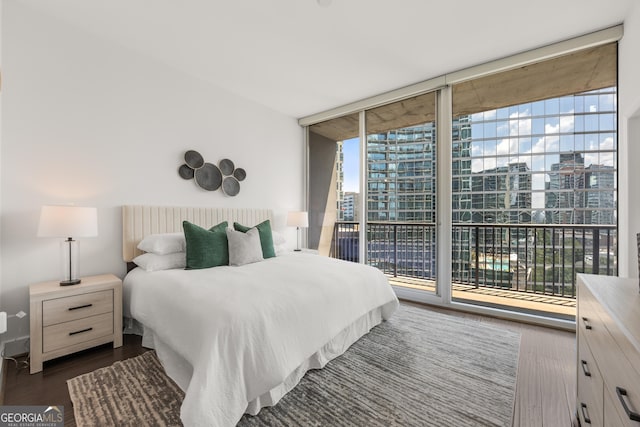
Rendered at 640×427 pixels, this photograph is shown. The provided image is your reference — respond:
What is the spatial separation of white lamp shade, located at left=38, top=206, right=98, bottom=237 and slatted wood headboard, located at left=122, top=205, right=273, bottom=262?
0.51 m

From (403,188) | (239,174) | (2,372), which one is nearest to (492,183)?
(403,188)

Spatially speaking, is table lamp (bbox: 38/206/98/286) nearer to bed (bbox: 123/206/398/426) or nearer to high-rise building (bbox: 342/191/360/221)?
bed (bbox: 123/206/398/426)

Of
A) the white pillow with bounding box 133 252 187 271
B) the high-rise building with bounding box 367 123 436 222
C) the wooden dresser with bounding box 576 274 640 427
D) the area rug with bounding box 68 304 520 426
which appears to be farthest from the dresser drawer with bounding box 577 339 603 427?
the white pillow with bounding box 133 252 187 271

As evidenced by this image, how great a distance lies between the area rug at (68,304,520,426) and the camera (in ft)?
4.71

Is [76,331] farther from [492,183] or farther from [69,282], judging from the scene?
[492,183]

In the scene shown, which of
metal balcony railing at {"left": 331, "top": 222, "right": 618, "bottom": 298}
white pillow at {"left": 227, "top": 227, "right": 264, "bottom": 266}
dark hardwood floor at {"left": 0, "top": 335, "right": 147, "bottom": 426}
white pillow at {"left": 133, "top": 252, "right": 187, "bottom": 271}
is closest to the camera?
dark hardwood floor at {"left": 0, "top": 335, "right": 147, "bottom": 426}

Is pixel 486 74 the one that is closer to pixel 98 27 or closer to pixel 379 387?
pixel 379 387

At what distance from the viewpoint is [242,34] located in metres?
2.44

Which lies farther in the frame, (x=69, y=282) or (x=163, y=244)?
(x=163, y=244)

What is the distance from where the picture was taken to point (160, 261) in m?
2.44

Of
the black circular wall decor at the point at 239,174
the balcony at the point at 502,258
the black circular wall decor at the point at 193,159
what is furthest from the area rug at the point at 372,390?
the black circular wall decor at the point at 239,174

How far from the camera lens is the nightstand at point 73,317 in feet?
6.05

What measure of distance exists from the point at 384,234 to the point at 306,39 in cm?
279

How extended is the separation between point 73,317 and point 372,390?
2202 mm
